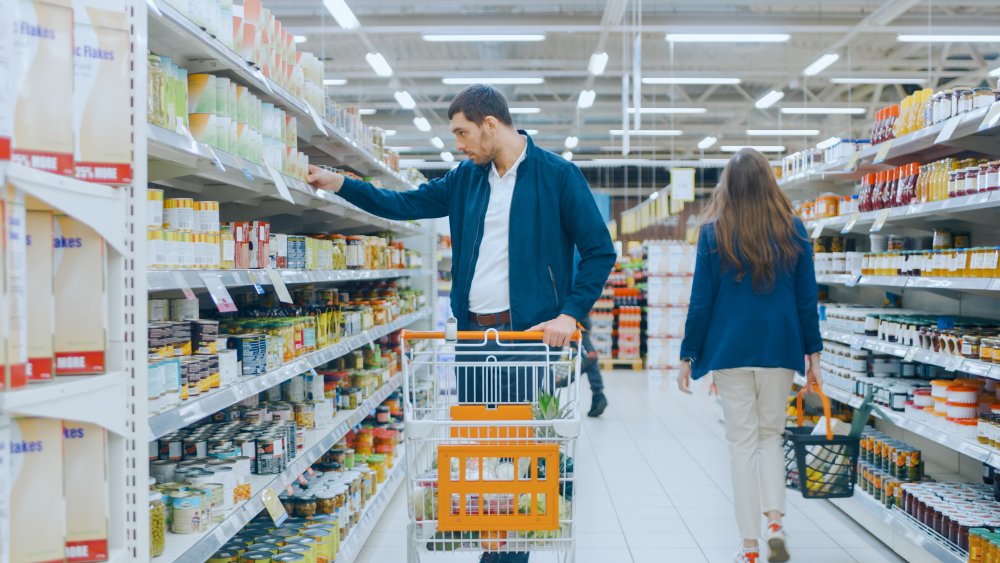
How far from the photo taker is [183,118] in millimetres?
2328

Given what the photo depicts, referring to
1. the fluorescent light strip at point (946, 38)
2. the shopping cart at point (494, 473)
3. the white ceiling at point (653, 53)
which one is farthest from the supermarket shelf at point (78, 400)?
the fluorescent light strip at point (946, 38)

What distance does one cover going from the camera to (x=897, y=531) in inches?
152

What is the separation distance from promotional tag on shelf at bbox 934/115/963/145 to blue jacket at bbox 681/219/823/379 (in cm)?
76

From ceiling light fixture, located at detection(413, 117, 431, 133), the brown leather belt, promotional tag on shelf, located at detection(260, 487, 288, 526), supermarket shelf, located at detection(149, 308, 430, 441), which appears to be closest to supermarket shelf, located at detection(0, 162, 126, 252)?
supermarket shelf, located at detection(149, 308, 430, 441)

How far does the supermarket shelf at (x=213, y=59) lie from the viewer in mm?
2137

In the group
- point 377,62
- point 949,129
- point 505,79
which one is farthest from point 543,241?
point 505,79

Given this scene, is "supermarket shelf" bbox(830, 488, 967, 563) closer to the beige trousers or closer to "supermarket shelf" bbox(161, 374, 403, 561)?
the beige trousers

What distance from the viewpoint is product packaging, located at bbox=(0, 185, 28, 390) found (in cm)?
131

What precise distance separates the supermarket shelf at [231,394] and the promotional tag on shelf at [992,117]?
286 cm

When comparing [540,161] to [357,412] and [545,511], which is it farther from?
[357,412]

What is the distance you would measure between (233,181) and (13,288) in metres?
1.60

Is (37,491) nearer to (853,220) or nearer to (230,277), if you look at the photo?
(230,277)

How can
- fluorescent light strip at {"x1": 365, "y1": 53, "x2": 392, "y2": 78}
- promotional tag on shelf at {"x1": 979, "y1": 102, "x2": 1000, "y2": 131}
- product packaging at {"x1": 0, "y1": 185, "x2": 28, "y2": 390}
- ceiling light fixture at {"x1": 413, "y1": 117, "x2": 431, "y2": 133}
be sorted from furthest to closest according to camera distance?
ceiling light fixture at {"x1": 413, "y1": 117, "x2": 431, "y2": 133} < fluorescent light strip at {"x1": 365, "y1": 53, "x2": 392, "y2": 78} < promotional tag on shelf at {"x1": 979, "y1": 102, "x2": 1000, "y2": 131} < product packaging at {"x1": 0, "y1": 185, "x2": 28, "y2": 390}

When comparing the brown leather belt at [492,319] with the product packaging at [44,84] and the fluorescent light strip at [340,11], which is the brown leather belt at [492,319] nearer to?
the product packaging at [44,84]
